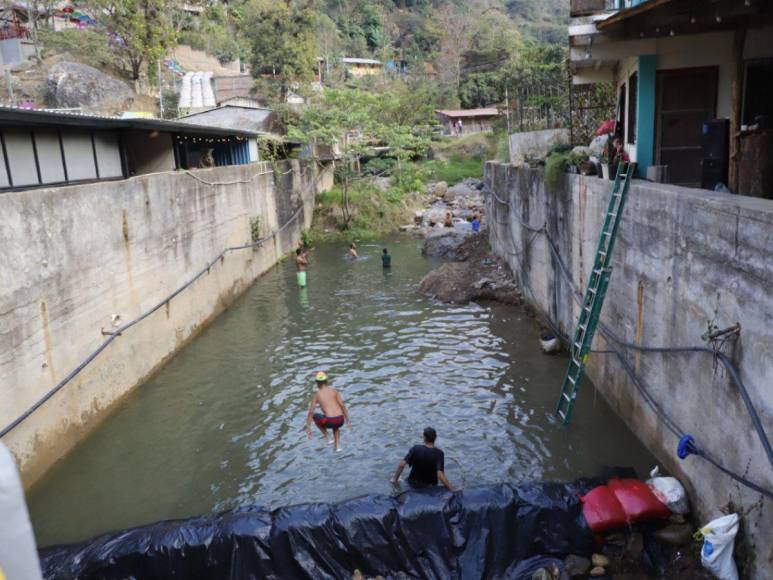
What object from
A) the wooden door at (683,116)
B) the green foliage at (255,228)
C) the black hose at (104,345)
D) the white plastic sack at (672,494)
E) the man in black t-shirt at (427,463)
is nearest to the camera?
the white plastic sack at (672,494)

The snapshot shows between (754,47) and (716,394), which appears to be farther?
(754,47)

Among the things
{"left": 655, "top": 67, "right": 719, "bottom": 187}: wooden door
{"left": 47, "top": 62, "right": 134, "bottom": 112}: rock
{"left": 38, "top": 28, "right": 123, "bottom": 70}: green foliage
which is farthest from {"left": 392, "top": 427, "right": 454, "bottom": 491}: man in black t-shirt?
{"left": 38, "top": 28, "right": 123, "bottom": 70}: green foliage

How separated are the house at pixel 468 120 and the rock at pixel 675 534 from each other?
4949cm

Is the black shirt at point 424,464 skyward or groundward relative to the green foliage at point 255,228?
groundward

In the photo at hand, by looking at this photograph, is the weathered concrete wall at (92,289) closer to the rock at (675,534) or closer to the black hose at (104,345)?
the black hose at (104,345)

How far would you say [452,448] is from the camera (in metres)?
9.92

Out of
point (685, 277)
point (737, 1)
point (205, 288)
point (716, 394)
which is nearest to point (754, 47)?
point (737, 1)

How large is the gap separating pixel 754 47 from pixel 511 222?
10093 mm

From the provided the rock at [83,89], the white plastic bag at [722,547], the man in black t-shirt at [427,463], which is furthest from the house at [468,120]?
the white plastic bag at [722,547]

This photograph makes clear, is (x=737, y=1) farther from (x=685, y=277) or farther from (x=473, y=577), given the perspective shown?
(x=473, y=577)

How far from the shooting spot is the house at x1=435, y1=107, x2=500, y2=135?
178 ft

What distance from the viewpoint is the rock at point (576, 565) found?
693cm

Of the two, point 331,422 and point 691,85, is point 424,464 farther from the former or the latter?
point 691,85

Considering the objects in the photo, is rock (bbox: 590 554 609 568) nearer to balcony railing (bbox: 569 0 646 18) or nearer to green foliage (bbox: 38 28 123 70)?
balcony railing (bbox: 569 0 646 18)
